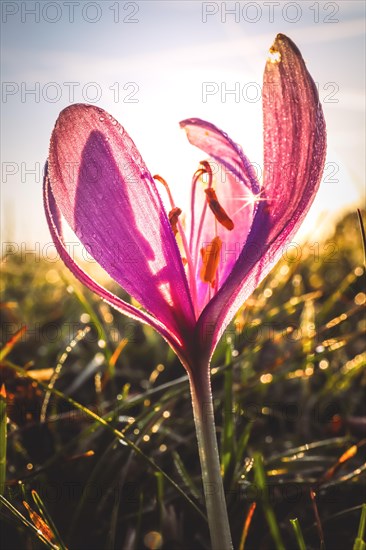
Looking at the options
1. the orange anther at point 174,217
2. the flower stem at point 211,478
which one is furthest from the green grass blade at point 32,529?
the orange anther at point 174,217

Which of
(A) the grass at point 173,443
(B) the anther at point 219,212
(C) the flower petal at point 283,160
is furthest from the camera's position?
(A) the grass at point 173,443

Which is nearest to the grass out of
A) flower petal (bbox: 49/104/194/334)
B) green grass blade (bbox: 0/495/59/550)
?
green grass blade (bbox: 0/495/59/550)

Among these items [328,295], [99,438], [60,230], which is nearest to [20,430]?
[99,438]

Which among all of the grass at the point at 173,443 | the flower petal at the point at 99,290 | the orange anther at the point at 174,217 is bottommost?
the grass at the point at 173,443

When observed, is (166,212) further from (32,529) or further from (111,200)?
(32,529)

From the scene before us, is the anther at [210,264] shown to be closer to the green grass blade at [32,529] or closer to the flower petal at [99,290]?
the flower petal at [99,290]

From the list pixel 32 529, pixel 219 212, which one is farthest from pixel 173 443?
pixel 219 212

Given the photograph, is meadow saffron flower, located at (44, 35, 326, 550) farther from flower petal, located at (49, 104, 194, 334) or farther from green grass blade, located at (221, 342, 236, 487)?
green grass blade, located at (221, 342, 236, 487)
